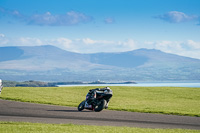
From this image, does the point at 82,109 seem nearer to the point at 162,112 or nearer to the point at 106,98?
the point at 106,98

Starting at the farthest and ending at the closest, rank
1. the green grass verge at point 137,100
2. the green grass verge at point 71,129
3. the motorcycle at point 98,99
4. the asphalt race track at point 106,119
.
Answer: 1. the green grass verge at point 137,100
2. the motorcycle at point 98,99
3. the asphalt race track at point 106,119
4. the green grass verge at point 71,129

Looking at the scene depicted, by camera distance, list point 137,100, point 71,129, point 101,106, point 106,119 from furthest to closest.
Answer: point 137,100, point 101,106, point 106,119, point 71,129

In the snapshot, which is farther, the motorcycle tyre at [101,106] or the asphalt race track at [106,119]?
the motorcycle tyre at [101,106]

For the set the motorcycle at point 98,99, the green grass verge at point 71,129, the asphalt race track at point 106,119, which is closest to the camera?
the green grass verge at point 71,129

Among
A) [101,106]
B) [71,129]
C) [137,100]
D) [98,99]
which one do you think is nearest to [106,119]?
[101,106]

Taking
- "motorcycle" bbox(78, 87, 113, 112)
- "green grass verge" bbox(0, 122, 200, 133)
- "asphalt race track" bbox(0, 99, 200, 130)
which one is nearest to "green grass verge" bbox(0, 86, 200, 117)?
"motorcycle" bbox(78, 87, 113, 112)

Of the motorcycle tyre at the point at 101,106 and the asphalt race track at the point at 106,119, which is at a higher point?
the motorcycle tyre at the point at 101,106

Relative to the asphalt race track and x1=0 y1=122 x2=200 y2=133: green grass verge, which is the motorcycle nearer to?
the asphalt race track

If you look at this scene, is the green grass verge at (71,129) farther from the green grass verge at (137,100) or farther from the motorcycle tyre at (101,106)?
the green grass verge at (137,100)

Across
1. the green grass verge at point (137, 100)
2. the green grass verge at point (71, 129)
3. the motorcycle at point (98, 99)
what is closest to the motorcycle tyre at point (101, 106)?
the motorcycle at point (98, 99)

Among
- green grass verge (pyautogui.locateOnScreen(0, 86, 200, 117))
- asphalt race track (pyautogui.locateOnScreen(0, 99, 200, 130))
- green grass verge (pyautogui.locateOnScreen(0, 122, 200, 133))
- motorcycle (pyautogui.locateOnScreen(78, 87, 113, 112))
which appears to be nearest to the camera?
green grass verge (pyautogui.locateOnScreen(0, 122, 200, 133))

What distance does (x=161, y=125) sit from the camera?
1786 cm

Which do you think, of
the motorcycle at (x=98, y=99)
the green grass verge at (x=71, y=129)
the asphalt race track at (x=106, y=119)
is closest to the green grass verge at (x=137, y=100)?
the motorcycle at (x=98, y=99)

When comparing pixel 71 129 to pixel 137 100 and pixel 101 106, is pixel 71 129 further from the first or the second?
pixel 137 100
